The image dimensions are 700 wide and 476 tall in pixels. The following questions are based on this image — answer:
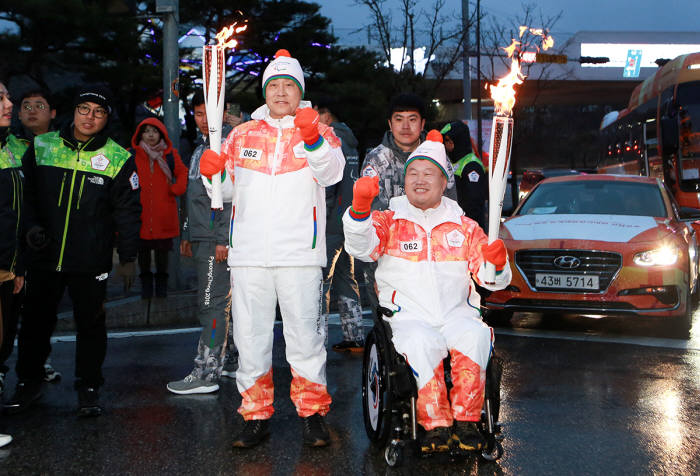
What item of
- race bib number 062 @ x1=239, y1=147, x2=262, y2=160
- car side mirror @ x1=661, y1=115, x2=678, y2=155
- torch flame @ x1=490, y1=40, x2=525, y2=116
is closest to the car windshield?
torch flame @ x1=490, y1=40, x2=525, y2=116

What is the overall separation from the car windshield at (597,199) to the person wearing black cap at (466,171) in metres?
1.66

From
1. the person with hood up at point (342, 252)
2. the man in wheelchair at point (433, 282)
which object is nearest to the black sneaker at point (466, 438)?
the man in wheelchair at point (433, 282)

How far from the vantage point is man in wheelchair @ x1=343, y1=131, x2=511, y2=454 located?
3992 mm

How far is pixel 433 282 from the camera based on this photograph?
4367mm

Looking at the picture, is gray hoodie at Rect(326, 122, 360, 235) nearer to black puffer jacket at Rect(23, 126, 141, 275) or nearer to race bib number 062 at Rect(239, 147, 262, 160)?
black puffer jacket at Rect(23, 126, 141, 275)

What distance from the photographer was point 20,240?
4867mm

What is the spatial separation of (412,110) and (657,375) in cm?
265

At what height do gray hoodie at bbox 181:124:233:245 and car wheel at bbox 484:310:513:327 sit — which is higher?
gray hoodie at bbox 181:124:233:245

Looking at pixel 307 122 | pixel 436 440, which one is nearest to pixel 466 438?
pixel 436 440

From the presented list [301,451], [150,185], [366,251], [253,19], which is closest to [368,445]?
Result: [301,451]

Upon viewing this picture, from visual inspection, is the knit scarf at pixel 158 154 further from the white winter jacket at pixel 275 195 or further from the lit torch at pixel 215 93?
the lit torch at pixel 215 93

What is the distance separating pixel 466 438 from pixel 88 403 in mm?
2427

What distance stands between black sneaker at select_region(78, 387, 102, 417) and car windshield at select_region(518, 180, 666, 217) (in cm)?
524

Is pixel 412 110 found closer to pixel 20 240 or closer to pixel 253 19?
pixel 20 240
